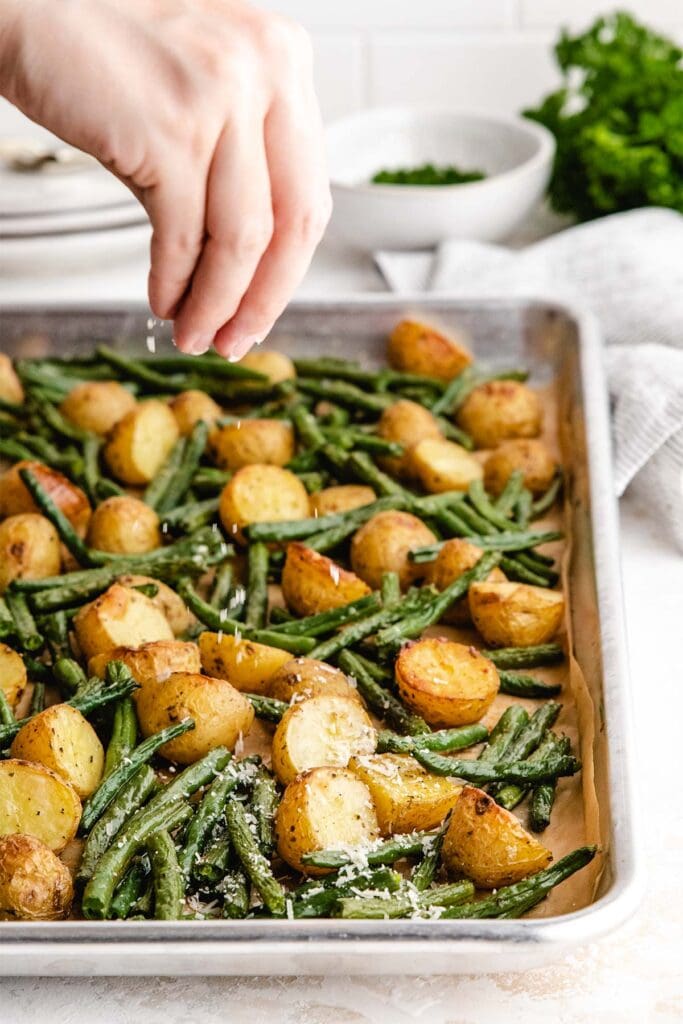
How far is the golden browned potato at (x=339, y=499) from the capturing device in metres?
2.58

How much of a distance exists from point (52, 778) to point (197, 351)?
0.59 metres

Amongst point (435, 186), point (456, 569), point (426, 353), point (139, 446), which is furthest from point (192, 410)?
point (435, 186)

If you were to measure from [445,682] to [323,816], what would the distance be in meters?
0.35

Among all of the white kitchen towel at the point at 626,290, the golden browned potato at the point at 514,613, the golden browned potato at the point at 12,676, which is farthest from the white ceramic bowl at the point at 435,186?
the golden browned potato at the point at 12,676

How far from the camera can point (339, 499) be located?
8.50 feet

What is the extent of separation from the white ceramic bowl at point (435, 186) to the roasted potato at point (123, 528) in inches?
52.4

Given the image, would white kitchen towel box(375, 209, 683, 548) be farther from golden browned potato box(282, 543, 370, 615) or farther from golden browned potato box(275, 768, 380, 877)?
golden browned potato box(275, 768, 380, 877)

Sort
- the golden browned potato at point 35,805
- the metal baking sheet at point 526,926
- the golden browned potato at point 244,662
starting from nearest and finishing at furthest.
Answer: the metal baking sheet at point 526,926, the golden browned potato at point 35,805, the golden browned potato at point 244,662

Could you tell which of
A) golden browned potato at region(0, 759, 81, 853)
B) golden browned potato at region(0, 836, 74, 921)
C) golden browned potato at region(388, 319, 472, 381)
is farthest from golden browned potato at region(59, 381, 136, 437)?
golden browned potato at region(0, 836, 74, 921)

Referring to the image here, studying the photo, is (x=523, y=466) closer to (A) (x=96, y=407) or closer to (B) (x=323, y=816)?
(A) (x=96, y=407)

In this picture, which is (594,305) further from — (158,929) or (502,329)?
(158,929)

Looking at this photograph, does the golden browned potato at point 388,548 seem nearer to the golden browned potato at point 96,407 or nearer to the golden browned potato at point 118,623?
the golden browned potato at point 118,623

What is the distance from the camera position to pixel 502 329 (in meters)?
3.11

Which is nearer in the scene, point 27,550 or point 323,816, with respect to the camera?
point 323,816
